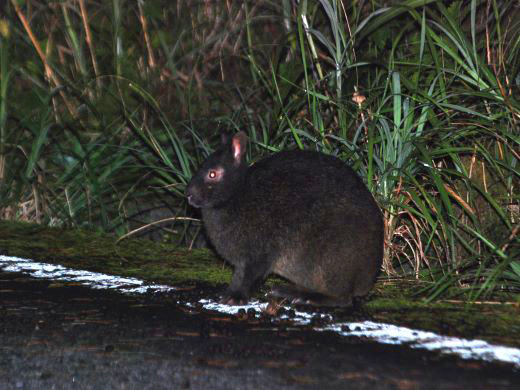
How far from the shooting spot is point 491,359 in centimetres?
370

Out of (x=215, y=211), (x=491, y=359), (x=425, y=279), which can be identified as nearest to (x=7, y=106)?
(x=215, y=211)

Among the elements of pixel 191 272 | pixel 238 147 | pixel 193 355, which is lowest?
pixel 193 355

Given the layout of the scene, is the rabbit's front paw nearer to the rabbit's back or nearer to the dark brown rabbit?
the dark brown rabbit

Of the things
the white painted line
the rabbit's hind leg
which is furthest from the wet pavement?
the rabbit's hind leg

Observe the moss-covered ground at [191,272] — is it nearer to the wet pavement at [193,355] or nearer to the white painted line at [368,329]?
the white painted line at [368,329]

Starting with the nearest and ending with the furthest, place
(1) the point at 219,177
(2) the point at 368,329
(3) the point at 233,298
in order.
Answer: (2) the point at 368,329 → (3) the point at 233,298 → (1) the point at 219,177

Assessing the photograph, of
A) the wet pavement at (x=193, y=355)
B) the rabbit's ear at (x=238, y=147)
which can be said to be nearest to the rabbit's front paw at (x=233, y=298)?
the wet pavement at (x=193, y=355)

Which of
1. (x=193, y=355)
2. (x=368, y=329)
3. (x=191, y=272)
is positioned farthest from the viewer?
(x=191, y=272)

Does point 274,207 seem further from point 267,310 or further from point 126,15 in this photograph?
point 126,15

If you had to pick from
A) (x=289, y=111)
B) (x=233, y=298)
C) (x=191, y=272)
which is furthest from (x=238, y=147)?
(x=289, y=111)

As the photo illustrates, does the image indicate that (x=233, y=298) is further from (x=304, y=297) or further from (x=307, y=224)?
(x=307, y=224)

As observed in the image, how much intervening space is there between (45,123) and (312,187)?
3396 mm

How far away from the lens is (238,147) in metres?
5.06

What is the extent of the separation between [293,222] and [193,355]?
49.2 inches
